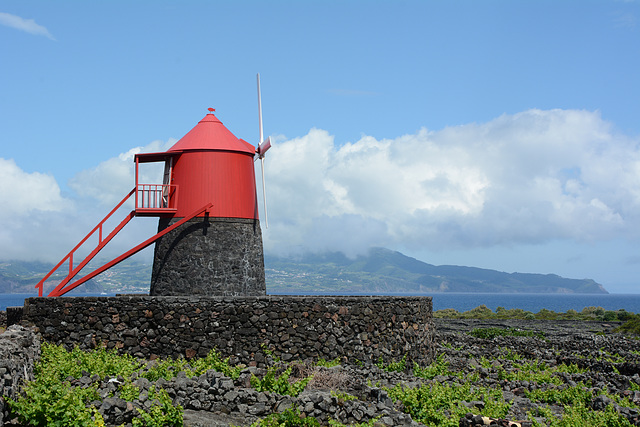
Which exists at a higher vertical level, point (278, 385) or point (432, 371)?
point (278, 385)

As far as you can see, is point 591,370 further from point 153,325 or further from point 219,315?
point 153,325

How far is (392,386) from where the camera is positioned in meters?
14.8

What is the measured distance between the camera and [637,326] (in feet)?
121

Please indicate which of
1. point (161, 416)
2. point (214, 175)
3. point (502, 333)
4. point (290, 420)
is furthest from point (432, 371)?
point (502, 333)

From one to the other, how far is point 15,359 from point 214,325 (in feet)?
16.6

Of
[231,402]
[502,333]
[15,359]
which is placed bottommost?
[231,402]

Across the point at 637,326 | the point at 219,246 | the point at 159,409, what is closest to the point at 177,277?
the point at 219,246

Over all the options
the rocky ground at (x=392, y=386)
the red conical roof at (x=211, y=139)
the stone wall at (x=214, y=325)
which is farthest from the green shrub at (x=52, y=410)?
the red conical roof at (x=211, y=139)

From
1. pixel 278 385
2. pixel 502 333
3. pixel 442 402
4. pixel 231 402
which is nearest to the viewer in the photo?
pixel 231 402

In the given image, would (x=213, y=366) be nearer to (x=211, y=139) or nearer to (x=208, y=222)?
(x=208, y=222)

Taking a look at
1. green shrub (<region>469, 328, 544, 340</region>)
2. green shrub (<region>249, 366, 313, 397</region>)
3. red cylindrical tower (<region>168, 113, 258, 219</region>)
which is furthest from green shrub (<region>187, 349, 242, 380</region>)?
green shrub (<region>469, 328, 544, 340</region>)

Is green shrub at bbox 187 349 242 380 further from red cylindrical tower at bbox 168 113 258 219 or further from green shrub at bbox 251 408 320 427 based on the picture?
red cylindrical tower at bbox 168 113 258 219

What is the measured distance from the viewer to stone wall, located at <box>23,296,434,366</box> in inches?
636

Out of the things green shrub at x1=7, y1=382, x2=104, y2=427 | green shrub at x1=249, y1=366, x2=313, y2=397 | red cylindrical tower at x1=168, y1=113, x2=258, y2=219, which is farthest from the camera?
red cylindrical tower at x1=168, y1=113, x2=258, y2=219
